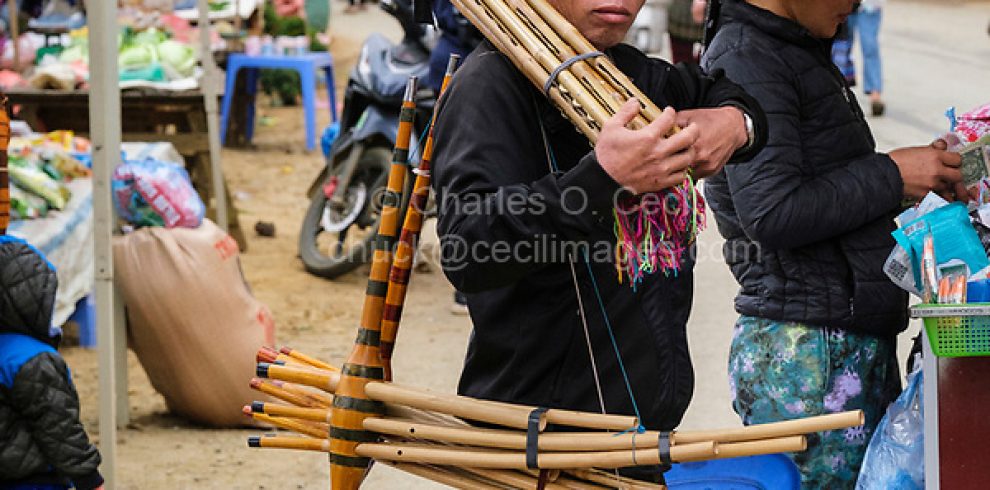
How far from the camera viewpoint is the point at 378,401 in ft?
7.23

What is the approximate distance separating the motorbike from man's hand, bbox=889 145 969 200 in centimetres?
464

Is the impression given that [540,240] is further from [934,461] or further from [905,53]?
[905,53]

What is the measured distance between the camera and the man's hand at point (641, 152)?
73.9 inches

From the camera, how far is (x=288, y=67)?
11.0 meters

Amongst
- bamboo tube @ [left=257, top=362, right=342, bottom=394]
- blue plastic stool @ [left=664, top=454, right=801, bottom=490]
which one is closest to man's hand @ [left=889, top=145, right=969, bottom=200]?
blue plastic stool @ [left=664, top=454, right=801, bottom=490]

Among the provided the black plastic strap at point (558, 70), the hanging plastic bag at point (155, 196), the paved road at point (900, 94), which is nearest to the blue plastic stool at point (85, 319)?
the hanging plastic bag at point (155, 196)

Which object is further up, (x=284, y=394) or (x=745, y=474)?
(x=284, y=394)

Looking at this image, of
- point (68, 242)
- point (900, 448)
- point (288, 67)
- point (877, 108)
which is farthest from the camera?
point (877, 108)

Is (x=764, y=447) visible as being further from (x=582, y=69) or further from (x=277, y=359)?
(x=277, y=359)

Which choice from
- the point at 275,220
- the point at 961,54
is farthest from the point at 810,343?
the point at 961,54

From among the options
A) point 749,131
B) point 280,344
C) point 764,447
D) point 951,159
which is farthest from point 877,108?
point 764,447

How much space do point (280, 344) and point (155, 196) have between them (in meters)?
1.55

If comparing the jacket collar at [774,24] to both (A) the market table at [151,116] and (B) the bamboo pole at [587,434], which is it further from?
(A) the market table at [151,116]

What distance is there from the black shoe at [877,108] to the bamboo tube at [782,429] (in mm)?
10472
